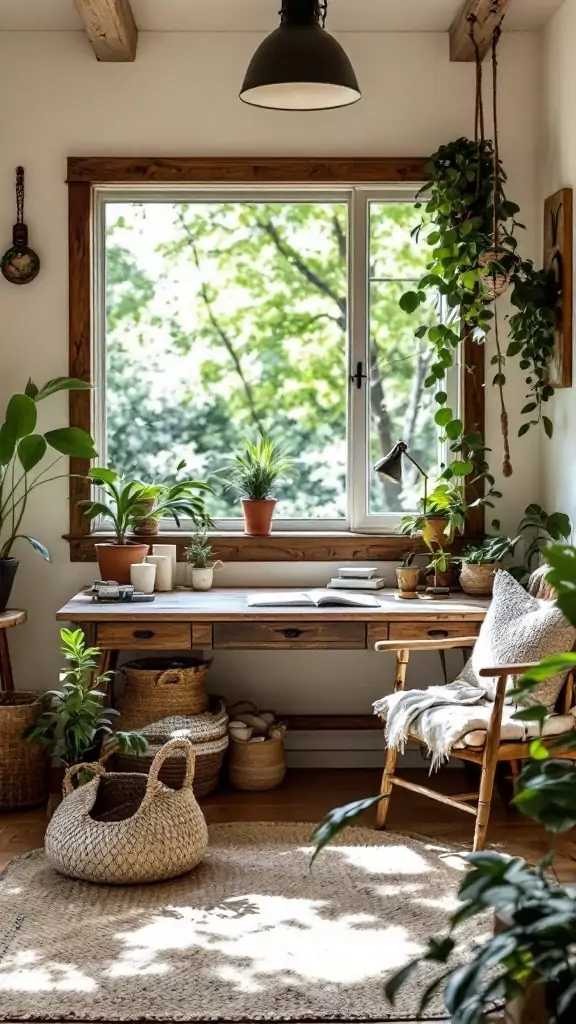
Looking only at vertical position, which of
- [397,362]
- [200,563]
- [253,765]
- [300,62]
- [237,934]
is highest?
[300,62]

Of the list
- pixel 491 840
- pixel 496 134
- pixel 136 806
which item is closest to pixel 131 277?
pixel 496 134

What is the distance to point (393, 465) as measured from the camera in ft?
15.4

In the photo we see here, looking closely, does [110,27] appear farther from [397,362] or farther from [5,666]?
[5,666]

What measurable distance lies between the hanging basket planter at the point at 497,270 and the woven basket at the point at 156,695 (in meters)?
1.83

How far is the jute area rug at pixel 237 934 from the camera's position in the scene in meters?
2.88

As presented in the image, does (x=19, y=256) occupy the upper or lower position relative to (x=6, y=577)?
upper

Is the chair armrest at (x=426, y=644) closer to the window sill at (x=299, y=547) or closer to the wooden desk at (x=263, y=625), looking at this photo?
the wooden desk at (x=263, y=625)

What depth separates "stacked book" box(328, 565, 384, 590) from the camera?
15.8 ft

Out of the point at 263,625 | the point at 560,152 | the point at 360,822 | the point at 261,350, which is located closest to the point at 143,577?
the point at 263,625

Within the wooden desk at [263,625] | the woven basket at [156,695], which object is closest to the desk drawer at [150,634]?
the wooden desk at [263,625]

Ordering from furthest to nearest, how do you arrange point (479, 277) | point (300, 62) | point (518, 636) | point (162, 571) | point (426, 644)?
point (162, 571), point (479, 277), point (426, 644), point (518, 636), point (300, 62)

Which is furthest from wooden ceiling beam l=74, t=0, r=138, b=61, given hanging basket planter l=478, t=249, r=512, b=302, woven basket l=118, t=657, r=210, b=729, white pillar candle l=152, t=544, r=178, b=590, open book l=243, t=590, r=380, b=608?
woven basket l=118, t=657, r=210, b=729

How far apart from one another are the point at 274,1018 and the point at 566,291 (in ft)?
9.25

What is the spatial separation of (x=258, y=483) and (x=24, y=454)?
95 cm
